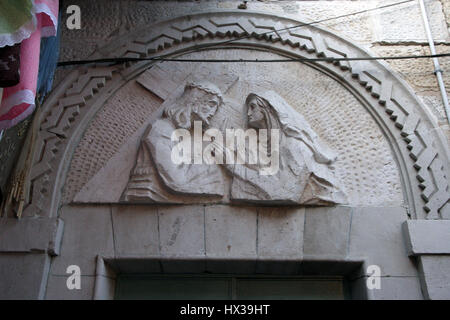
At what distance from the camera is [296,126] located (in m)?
3.38

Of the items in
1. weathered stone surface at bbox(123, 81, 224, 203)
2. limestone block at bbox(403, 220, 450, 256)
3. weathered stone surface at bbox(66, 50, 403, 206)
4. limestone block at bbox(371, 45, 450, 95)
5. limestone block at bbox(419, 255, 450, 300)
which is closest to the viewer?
limestone block at bbox(419, 255, 450, 300)

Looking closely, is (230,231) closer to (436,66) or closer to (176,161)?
(176,161)

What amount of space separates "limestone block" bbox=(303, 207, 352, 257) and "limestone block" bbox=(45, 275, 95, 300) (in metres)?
1.57

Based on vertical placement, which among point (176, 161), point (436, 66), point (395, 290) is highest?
point (436, 66)

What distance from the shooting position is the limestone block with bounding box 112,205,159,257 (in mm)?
3016

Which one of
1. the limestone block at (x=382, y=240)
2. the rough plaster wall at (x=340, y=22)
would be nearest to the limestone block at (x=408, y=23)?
the rough plaster wall at (x=340, y=22)

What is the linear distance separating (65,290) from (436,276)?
2.62m

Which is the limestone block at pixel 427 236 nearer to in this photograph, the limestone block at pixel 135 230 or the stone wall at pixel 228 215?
the stone wall at pixel 228 215

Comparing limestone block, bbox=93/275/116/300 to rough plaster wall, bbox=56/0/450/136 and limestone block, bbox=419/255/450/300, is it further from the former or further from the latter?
limestone block, bbox=419/255/450/300

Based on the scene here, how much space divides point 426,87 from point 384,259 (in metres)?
1.61

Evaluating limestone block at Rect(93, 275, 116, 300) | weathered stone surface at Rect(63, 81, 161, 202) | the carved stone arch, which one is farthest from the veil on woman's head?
limestone block at Rect(93, 275, 116, 300)

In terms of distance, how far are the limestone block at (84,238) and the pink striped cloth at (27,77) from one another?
85 cm

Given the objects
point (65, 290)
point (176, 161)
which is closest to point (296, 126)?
point (176, 161)

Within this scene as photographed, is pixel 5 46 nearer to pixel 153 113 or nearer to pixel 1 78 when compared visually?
pixel 1 78
